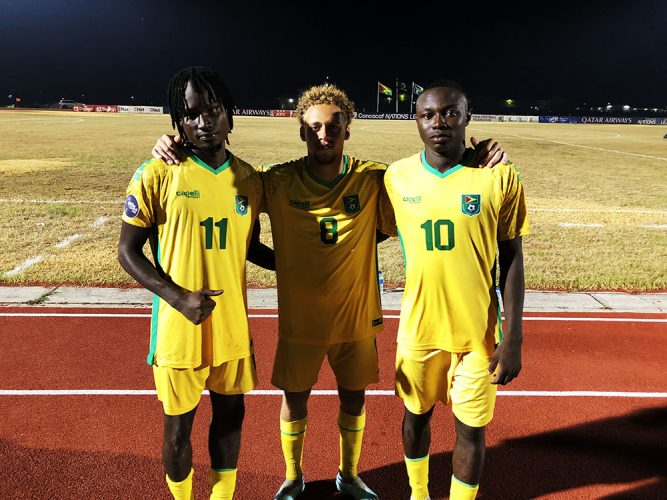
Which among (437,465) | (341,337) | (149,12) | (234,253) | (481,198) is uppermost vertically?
(149,12)

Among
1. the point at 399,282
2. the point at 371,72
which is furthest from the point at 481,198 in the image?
the point at 371,72

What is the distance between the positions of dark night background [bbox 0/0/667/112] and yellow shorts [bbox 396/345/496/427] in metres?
82.0

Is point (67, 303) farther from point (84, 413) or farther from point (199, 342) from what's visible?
point (199, 342)

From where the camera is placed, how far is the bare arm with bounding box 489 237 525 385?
8.18 ft

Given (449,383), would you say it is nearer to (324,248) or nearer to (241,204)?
(324,248)

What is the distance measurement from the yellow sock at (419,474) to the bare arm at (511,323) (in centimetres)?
64

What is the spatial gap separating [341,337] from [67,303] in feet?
13.7

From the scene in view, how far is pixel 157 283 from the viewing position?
7.82 feet

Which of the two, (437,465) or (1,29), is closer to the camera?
(437,465)

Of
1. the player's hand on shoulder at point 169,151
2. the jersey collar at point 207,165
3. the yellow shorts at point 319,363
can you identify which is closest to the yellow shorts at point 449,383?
the yellow shorts at point 319,363

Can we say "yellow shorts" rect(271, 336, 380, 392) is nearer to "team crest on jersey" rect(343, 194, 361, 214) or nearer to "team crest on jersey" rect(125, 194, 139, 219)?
"team crest on jersey" rect(343, 194, 361, 214)

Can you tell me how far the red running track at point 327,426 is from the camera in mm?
3170

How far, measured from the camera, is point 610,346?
506 cm

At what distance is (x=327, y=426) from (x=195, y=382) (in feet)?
4.94
